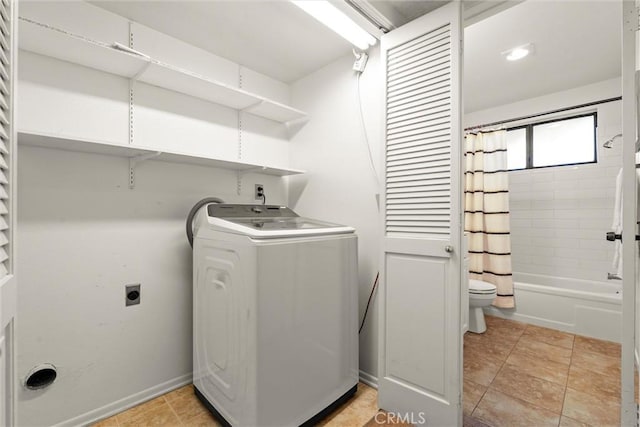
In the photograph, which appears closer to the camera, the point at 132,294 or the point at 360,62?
the point at 132,294

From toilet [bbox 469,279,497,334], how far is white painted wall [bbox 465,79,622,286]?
116cm

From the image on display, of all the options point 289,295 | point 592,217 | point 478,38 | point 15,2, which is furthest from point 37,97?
point 592,217

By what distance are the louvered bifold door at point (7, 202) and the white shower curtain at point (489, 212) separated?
346 cm

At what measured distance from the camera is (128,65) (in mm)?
1576

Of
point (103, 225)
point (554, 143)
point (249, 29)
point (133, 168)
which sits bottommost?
point (103, 225)

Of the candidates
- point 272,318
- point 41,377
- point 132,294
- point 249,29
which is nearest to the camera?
point 272,318

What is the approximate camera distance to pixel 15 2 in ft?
2.67

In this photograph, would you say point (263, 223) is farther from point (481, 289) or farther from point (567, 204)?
point (567, 204)

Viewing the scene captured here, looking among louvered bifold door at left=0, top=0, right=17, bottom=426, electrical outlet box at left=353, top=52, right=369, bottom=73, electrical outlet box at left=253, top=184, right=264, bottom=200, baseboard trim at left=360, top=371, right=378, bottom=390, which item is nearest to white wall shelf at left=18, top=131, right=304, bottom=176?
electrical outlet box at left=253, top=184, right=264, bottom=200

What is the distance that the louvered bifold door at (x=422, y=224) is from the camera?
1.46 meters

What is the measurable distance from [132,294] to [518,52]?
10.8ft

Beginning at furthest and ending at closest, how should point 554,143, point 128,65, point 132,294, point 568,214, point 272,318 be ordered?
point 554,143 → point 568,214 → point 132,294 → point 128,65 → point 272,318

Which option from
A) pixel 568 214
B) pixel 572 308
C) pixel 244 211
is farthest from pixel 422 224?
pixel 568 214

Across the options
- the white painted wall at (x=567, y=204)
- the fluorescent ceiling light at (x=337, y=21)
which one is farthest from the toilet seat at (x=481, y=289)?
the fluorescent ceiling light at (x=337, y=21)
